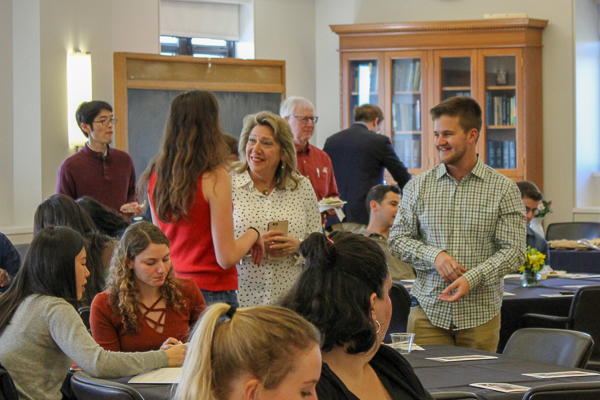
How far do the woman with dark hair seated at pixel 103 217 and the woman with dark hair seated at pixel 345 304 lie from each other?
2723 millimetres

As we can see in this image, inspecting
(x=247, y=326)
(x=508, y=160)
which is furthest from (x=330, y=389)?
(x=508, y=160)

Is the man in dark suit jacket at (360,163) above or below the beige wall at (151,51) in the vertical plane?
below

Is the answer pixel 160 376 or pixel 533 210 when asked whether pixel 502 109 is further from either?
pixel 160 376

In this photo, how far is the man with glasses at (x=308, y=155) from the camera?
4.61m

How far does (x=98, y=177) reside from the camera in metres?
4.76

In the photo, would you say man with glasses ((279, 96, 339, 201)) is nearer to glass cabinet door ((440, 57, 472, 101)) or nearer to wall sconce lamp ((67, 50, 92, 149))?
wall sconce lamp ((67, 50, 92, 149))

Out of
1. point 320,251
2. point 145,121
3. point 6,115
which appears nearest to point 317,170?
point 145,121

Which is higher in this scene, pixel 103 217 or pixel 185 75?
pixel 185 75

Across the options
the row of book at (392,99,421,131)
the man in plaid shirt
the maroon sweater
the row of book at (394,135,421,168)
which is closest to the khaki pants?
the man in plaid shirt

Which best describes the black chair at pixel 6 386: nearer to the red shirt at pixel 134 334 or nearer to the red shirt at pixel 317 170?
the red shirt at pixel 134 334

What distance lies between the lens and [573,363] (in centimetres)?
257

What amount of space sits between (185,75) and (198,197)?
170 inches

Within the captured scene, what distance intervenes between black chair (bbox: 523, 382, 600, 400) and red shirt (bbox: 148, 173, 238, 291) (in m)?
1.39

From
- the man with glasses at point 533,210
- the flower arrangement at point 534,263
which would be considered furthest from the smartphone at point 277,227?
the man with glasses at point 533,210
